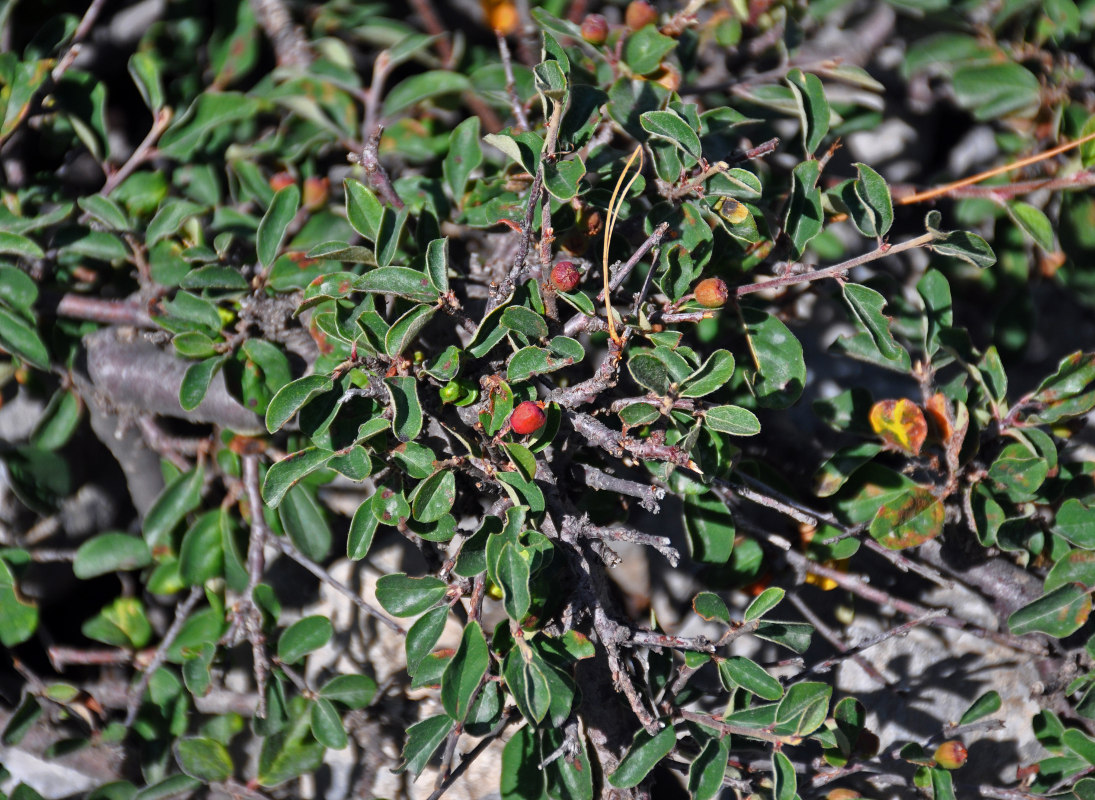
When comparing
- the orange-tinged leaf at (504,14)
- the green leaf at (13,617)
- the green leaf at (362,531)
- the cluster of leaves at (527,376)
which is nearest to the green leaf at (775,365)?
the cluster of leaves at (527,376)

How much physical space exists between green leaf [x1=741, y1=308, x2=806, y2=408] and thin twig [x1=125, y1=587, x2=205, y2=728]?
3.50ft

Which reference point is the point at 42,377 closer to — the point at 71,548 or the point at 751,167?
the point at 71,548

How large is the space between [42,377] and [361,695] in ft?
3.02

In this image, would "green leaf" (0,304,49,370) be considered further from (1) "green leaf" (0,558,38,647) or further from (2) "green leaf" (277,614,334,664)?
(2) "green leaf" (277,614,334,664)

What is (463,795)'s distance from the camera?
172cm

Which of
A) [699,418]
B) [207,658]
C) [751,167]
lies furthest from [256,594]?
[751,167]

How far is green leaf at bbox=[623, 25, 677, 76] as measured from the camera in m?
1.50

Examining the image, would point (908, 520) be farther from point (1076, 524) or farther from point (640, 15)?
point (640, 15)

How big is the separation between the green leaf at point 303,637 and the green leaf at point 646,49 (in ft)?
3.61

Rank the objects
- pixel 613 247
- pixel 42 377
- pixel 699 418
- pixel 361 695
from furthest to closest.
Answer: pixel 42 377
pixel 361 695
pixel 613 247
pixel 699 418

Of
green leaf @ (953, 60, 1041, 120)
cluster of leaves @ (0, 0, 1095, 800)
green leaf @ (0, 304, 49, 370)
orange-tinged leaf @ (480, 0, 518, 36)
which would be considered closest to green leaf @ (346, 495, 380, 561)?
cluster of leaves @ (0, 0, 1095, 800)

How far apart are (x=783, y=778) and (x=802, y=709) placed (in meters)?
0.10

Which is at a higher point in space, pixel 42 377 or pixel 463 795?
pixel 42 377

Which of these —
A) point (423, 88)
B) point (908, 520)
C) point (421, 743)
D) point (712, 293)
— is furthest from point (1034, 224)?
point (421, 743)
